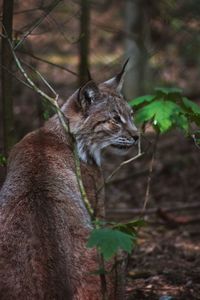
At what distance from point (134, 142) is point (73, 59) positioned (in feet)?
42.2

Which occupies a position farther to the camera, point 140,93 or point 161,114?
point 140,93

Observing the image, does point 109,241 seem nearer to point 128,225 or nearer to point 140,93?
point 128,225

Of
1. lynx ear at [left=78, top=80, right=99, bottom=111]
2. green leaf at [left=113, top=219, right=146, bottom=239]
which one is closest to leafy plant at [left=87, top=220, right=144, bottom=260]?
green leaf at [left=113, top=219, right=146, bottom=239]

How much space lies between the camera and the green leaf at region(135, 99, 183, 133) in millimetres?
5512

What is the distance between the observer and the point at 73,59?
60.5ft

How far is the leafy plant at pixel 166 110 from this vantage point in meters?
5.51

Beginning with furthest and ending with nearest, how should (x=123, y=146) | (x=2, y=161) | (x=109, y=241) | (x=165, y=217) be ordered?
1. (x=165, y=217)
2. (x=123, y=146)
3. (x=2, y=161)
4. (x=109, y=241)

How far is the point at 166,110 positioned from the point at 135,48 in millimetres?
8260

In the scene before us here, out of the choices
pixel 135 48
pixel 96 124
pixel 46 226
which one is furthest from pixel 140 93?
pixel 46 226

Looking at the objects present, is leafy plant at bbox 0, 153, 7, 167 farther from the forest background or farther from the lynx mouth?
the lynx mouth

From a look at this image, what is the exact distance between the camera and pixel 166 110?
221 inches

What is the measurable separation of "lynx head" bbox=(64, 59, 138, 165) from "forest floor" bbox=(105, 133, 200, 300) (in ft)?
4.63

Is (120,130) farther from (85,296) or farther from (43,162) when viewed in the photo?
(85,296)

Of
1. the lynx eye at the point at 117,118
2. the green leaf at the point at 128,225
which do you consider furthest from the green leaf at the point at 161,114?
the green leaf at the point at 128,225
